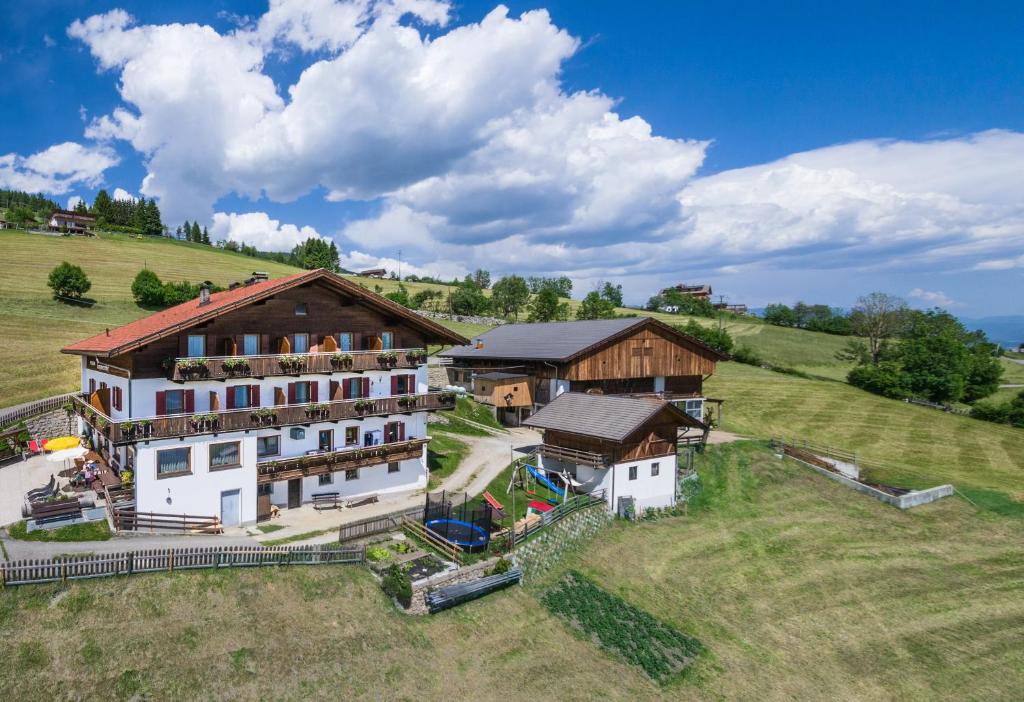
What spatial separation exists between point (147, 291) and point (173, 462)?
6738 centimetres

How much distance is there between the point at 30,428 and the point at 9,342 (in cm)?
2553

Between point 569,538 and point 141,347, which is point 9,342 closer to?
point 141,347

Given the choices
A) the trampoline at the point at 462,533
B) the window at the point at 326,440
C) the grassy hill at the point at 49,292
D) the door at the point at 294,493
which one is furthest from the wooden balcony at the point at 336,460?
the grassy hill at the point at 49,292

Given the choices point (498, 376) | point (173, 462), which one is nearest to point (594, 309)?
point (498, 376)

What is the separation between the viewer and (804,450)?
46.3 m

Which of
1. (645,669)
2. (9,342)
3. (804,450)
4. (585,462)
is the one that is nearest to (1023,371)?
(804,450)

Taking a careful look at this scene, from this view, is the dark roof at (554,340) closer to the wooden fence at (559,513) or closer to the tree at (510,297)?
the wooden fence at (559,513)

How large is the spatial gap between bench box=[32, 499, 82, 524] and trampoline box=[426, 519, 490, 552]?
14332 millimetres

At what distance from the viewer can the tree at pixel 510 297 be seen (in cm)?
11981

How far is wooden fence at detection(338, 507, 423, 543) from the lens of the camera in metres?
25.6

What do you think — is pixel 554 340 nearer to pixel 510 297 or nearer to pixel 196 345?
pixel 196 345

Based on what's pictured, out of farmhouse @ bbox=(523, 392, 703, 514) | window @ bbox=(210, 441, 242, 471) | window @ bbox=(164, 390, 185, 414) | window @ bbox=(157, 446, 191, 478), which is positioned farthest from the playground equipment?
window @ bbox=(164, 390, 185, 414)

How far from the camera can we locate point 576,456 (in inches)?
1325

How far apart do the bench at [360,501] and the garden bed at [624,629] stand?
11603mm
